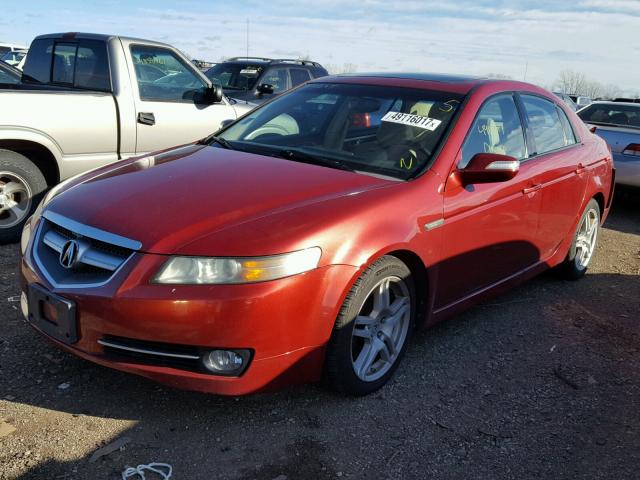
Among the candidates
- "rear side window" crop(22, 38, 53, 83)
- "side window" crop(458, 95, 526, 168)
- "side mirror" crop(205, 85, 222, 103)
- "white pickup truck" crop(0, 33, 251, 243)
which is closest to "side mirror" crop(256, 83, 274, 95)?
"white pickup truck" crop(0, 33, 251, 243)

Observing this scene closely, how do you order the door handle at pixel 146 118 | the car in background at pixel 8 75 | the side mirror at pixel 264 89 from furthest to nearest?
1. the side mirror at pixel 264 89
2. the car in background at pixel 8 75
3. the door handle at pixel 146 118

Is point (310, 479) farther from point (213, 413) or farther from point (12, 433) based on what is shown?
point (12, 433)

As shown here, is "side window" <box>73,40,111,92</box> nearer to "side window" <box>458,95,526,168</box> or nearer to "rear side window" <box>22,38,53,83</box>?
"rear side window" <box>22,38,53,83</box>

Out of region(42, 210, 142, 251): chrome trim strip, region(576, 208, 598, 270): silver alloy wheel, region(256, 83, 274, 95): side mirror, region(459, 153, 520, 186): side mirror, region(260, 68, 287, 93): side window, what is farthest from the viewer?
region(260, 68, 287, 93): side window

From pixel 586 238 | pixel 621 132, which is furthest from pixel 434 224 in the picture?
pixel 621 132

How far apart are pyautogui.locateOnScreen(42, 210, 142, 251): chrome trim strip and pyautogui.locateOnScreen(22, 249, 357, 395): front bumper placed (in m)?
0.09

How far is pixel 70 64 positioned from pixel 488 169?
4.82 meters

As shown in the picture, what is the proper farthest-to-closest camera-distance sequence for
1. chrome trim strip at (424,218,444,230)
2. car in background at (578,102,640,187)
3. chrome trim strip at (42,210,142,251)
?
car in background at (578,102,640,187) < chrome trim strip at (424,218,444,230) < chrome trim strip at (42,210,142,251)

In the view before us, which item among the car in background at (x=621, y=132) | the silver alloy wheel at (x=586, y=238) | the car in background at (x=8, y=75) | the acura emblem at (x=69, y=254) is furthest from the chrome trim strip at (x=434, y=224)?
the car in background at (x=621, y=132)

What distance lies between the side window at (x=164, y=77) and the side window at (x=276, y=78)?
12.9 ft

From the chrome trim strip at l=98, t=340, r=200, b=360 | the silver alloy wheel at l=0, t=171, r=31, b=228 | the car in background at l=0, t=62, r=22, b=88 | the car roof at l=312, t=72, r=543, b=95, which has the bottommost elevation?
the silver alloy wheel at l=0, t=171, r=31, b=228

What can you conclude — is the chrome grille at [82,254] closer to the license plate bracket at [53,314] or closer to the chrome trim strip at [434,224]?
the license plate bracket at [53,314]

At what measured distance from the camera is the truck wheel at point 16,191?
527 centimetres

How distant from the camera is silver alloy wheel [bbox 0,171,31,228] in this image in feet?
17.4
